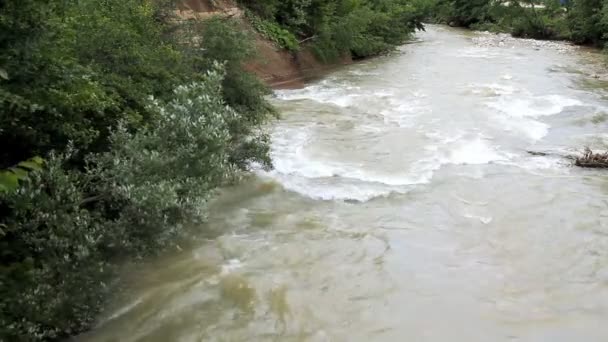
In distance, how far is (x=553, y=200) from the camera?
1008 centimetres

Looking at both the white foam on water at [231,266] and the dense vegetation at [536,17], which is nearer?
the white foam on water at [231,266]

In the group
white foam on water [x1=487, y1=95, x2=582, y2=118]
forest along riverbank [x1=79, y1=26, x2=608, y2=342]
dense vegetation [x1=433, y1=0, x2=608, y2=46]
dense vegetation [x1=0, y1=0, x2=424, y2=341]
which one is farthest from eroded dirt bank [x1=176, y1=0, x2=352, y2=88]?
dense vegetation [x1=433, y1=0, x2=608, y2=46]

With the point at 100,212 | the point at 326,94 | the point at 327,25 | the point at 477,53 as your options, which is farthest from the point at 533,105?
the point at 100,212

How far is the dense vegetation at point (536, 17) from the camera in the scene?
33.9m

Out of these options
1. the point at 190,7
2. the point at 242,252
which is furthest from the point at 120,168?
the point at 190,7

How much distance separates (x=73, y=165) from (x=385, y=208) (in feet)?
15.6

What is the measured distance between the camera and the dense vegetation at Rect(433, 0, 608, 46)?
3391 cm

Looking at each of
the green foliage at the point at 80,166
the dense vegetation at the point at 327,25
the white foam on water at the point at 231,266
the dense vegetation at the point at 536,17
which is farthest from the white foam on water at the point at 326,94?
the dense vegetation at the point at 536,17

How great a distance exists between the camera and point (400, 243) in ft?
27.8

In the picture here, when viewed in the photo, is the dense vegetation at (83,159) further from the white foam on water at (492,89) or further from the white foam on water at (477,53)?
the white foam on water at (477,53)

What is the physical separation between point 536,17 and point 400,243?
37.6 meters

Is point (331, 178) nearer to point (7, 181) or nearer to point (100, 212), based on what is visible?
point (100, 212)

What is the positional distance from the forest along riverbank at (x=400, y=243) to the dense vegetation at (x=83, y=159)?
0.75 m

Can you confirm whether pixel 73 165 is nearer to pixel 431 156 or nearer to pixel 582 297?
pixel 582 297
